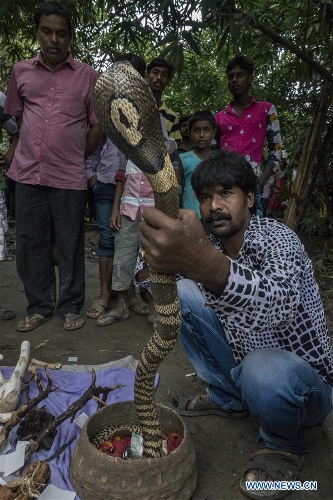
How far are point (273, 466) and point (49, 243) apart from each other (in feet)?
7.99

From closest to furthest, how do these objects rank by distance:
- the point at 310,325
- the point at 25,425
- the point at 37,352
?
the point at 310,325, the point at 25,425, the point at 37,352

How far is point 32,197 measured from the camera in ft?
11.9

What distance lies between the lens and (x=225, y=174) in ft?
6.68

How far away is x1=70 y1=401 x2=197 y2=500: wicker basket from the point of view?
175 centimetres

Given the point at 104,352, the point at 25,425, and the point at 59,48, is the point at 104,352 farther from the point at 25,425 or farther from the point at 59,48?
the point at 59,48

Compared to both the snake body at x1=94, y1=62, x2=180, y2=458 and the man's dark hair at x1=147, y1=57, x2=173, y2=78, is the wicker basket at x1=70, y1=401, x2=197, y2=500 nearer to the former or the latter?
the snake body at x1=94, y1=62, x2=180, y2=458

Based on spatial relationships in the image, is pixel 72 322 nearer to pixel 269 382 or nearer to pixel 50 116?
pixel 50 116

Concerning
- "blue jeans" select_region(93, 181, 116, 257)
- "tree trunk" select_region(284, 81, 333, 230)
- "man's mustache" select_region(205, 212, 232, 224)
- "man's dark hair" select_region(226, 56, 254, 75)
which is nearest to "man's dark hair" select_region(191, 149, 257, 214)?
A: "man's mustache" select_region(205, 212, 232, 224)

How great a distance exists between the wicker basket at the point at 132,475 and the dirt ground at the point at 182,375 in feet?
0.84

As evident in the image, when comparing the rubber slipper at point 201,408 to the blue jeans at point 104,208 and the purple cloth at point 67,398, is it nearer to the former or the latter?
the purple cloth at point 67,398

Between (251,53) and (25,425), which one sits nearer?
(25,425)

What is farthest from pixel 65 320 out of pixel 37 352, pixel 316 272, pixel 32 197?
pixel 316 272

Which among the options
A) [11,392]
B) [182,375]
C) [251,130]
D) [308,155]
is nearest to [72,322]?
[182,375]

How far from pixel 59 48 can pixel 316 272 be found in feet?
13.1
